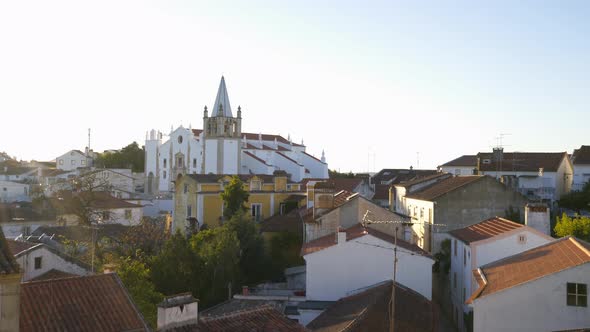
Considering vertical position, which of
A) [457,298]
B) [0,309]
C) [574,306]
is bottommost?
[457,298]

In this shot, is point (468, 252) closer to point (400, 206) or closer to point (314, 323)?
point (314, 323)

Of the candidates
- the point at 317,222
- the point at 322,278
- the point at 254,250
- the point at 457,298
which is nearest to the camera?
the point at 322,278

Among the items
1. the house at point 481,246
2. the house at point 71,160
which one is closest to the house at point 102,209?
the house at point 481,246

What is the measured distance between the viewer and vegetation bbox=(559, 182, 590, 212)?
4440 cm

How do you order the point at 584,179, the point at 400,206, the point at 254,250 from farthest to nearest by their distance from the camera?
the point at 584,179 → the point at 400,206 → the point at 254,250

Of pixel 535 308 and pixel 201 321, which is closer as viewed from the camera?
pixel 201 321

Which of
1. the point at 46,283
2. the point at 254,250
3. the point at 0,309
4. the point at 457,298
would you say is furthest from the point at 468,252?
the point at 0,309

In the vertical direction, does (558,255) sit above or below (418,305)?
above

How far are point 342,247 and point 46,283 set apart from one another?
11.7 meters

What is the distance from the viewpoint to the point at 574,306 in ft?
53.2

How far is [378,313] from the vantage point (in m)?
18.6

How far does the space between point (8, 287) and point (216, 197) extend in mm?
36678

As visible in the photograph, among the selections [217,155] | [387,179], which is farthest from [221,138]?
[387,179]

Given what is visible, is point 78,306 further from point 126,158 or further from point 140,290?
point 126,158
